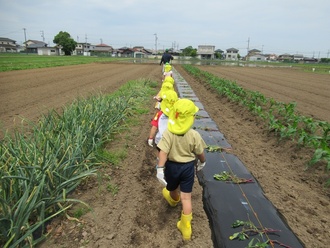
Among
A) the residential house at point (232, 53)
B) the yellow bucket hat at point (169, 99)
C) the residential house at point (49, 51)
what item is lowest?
the yellow bucket hat at point (169, 99)

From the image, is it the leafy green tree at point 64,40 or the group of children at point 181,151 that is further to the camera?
the leafy green tree at point 64,40

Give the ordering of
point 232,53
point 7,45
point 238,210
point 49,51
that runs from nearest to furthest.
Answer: point 238,210, point 49,51, point 7,45, point 232,53

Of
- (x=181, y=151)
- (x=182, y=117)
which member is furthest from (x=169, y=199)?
(x=182, y=117)

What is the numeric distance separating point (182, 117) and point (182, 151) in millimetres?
362

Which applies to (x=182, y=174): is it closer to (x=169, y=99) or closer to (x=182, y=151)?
(x=182, y=151)

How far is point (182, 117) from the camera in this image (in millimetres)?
2393

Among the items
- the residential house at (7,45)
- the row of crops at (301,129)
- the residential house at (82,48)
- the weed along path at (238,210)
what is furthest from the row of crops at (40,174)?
the residential house at (82,48)

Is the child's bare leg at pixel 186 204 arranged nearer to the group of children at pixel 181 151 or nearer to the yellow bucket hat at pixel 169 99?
the group of children at pixel 181 151

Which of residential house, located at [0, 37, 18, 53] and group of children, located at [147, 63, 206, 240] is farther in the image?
residential house, located at [0, 37, 18, 53]

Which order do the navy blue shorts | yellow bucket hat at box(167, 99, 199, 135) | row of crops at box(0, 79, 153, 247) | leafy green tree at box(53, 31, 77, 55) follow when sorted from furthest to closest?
leafy green tree at box(53, 31, 77, 55) → the navy blue shorts → yellow bucket hat at box(167, 99, 199, 135) → row of crops at box(0, 79, 153, 247)

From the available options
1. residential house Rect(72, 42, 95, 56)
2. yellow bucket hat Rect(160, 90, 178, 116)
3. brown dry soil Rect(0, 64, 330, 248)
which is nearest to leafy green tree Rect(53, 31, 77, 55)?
residential house Rect(72, 42, 95, 56)

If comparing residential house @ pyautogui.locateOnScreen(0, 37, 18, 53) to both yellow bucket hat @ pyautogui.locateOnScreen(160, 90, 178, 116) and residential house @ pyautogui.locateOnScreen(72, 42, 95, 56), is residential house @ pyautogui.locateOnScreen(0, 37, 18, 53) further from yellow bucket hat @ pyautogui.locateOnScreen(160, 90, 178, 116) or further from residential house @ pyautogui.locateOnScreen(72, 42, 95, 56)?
yellow bucket hat @ pyautogui.locateOnScreen(160, 90, 178, 116)

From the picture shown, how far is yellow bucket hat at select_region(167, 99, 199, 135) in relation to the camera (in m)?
2.38

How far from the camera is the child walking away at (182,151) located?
95.1 inches
